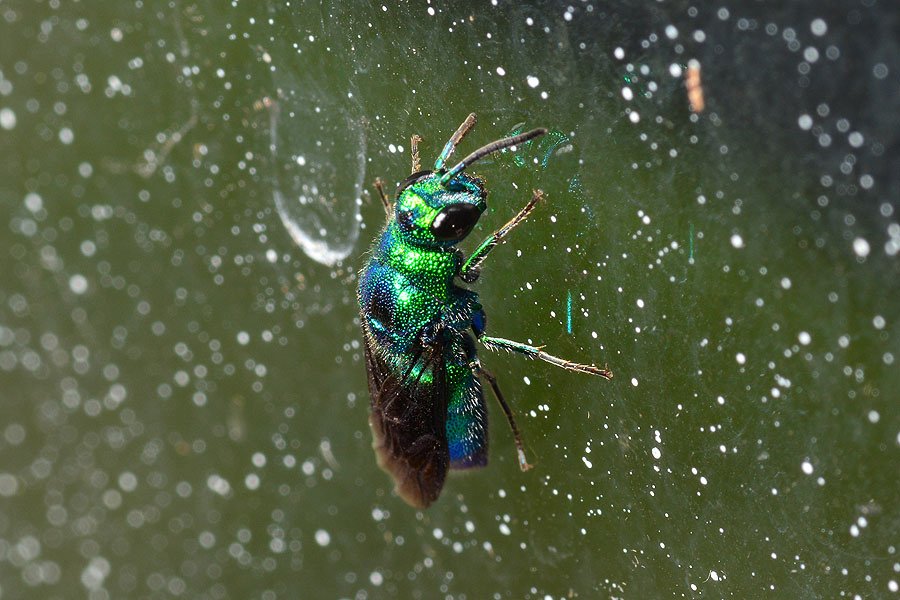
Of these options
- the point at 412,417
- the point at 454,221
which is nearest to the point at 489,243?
the point at 454,221

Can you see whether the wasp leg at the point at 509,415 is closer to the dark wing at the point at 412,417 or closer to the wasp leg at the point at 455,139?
the dark wing at the point at 412,417

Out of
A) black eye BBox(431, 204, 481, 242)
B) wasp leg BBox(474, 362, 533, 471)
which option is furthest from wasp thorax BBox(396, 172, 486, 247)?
wasp leg BBox(474, 362, 533, 471)

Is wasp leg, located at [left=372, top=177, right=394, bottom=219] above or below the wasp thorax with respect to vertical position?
below

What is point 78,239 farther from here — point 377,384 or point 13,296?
point 377,384

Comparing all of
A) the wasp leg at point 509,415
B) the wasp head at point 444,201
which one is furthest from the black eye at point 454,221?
the wasp leg at point 509,415

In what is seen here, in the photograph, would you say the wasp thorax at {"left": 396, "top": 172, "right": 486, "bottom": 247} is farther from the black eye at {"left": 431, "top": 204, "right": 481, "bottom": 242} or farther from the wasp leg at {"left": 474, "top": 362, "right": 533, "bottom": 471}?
the wasp leg at {"left": 474, "top": 362, "right": 533, "bottom": 471}

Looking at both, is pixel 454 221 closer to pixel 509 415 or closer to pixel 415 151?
pixel 415 151

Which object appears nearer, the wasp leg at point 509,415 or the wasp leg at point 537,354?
the wasp leg at point 537,354
